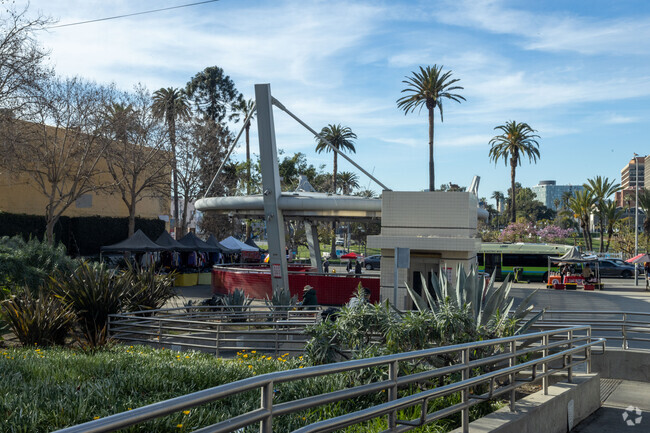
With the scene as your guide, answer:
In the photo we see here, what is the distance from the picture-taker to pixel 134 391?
691 centimetres

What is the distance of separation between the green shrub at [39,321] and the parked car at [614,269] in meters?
47.3

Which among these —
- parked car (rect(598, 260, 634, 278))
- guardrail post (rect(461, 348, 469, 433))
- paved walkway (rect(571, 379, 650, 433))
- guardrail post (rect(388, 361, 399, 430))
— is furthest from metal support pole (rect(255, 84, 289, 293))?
parked car (rect(598, 260, 634, 278))

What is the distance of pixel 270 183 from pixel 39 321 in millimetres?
13325

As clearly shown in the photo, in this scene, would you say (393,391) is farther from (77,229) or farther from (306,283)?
(77,229)

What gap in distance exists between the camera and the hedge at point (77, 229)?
1633 inches

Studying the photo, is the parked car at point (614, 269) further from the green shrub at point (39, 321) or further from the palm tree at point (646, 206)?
the green shrub at point (39, 321)

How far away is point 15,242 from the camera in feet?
71.4

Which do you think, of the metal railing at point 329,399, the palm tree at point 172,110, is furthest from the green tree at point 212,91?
the metal railing at point 329,399

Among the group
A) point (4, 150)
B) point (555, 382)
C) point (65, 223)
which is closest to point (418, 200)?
point (555, 382)

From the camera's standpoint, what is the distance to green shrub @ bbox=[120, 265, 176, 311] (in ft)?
54.5

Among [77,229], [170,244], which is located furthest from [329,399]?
[77,229]

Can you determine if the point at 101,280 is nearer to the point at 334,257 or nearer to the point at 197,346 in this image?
the point at 197,346

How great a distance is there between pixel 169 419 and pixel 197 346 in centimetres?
816

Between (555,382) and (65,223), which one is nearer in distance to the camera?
(555,382)
